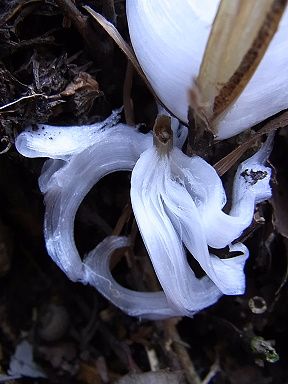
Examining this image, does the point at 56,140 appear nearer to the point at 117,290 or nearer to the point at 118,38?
the point at 118,38

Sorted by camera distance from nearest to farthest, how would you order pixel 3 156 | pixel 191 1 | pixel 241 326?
pixel 191 1
pixel 3 156
pixel 241 326

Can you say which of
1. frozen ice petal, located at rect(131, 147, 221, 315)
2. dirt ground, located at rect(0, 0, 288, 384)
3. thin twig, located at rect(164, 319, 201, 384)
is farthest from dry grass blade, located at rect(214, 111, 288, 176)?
thin twig, located at rect(164, 319, 201, 384)

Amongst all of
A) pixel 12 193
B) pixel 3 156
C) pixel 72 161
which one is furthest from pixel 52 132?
pixel 12 193

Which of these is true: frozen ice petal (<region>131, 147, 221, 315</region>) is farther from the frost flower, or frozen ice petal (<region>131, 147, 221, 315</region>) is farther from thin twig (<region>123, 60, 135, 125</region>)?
thin twig (<region>123, 60, 135, 125</region>)

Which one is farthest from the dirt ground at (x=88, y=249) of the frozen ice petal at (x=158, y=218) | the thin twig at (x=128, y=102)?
the frozen ice petal at (x=158, y=218)

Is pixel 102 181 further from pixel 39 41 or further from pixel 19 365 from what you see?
pixel 19 365

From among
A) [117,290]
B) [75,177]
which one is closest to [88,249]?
[117,290]

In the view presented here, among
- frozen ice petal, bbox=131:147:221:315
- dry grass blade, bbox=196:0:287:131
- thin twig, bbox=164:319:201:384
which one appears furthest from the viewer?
thin twig, bbox=164:319:201:384
